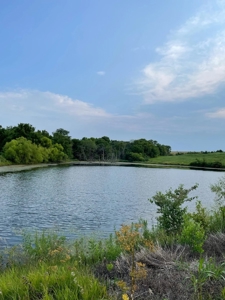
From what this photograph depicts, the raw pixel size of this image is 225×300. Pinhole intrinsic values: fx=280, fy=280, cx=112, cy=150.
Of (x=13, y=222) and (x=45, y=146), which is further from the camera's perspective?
(x=45, y=146)

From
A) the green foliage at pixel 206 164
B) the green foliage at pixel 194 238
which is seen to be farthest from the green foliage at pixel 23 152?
the green foliage at pixel 194 238

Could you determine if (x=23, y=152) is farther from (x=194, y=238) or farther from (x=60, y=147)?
(x=194, y=238)

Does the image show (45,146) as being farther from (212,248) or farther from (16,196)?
(212,248)

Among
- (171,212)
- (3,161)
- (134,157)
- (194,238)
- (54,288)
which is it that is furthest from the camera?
(134,157)

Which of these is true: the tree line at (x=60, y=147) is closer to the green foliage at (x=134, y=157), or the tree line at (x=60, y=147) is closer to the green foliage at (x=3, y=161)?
the green foliage at (x=134, y=157)

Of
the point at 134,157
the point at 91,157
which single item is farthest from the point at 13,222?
the point at 134,157

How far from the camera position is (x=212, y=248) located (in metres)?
5.71

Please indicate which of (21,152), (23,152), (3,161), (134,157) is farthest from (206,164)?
(3,161)

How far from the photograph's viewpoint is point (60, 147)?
91.8 m

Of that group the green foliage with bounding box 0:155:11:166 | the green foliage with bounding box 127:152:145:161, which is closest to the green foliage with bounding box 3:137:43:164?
the green foliage with bounding box 0:155:11:166

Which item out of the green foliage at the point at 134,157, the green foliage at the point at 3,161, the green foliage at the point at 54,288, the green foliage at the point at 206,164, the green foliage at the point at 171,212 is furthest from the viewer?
the green foliage at the point at 134,157

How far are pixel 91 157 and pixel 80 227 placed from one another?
10282cm

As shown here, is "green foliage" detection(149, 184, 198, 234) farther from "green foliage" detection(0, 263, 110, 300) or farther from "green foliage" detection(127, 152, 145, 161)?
"green foliage" detection(127, 152, 145, 161)

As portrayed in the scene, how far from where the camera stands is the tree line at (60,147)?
2827 inches
